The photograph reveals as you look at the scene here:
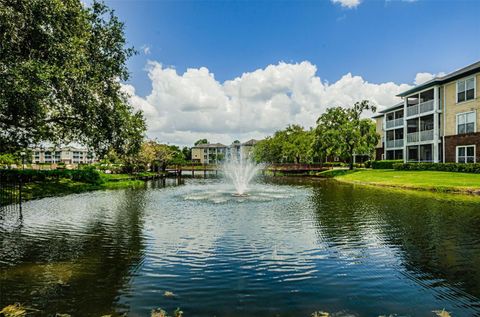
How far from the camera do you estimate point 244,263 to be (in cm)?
976

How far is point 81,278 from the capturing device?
27.6 feet

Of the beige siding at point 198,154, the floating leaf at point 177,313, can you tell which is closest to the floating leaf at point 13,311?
the floating leaf at point 177,313

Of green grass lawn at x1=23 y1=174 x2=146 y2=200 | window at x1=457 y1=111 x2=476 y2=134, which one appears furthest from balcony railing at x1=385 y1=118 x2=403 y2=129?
green grass lawn at x1=23 y1=174 x2=146 y2=200

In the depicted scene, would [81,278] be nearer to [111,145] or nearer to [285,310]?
[285,310]

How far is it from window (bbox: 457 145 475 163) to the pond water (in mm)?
23958

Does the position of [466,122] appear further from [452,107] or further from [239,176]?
[239,176]

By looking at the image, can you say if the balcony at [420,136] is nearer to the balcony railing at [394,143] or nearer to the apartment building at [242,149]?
the balcony railing at [394,143]

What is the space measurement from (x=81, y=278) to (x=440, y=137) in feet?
146

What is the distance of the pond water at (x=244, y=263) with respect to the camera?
7.05 meters

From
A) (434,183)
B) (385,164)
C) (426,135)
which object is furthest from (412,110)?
(434,183)

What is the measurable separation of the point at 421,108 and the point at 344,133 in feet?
41.4

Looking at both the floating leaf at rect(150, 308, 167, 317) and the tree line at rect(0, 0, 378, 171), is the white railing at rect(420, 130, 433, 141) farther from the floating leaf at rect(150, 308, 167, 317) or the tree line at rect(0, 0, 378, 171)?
the floating leaf at rect(150, 308, 167, 317)

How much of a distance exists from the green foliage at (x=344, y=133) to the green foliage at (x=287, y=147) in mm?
22378

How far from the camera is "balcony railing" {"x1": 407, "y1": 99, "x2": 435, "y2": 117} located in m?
43.8
